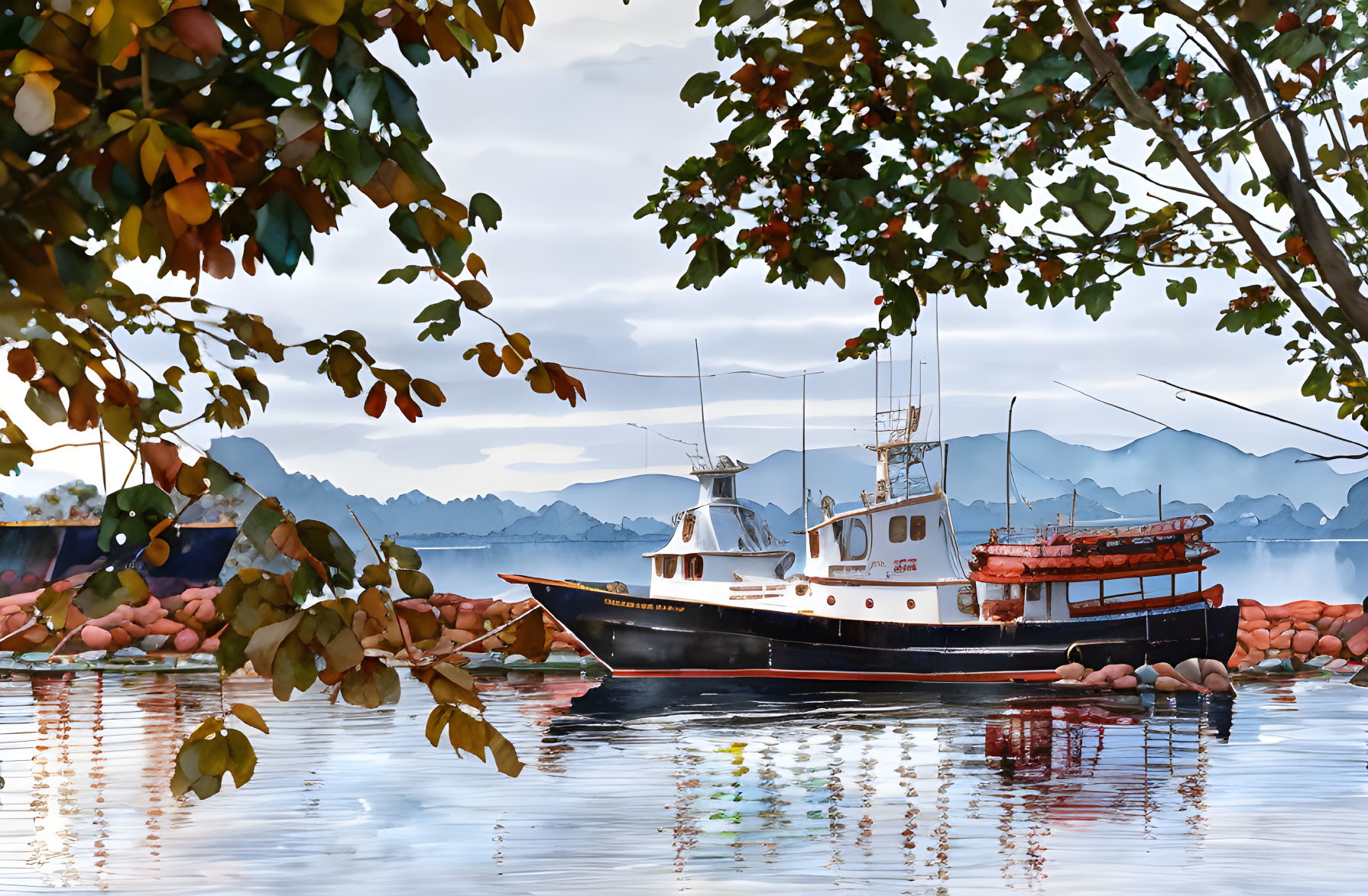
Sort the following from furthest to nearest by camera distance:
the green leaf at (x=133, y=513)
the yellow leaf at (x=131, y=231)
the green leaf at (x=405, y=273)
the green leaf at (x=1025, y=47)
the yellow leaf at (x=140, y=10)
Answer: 1. the green leaf at (x=1025, y=47)
2. the green leaf at (x=405, y=273)
3. the green leaf at (x=133, y=513)
4. the yellow leaf at (x=131, y=231)
5. the yellow leaf at (x=140, y=10)

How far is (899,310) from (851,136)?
25.4 inches

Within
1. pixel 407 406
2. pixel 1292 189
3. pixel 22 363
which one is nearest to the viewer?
pixel 407 406

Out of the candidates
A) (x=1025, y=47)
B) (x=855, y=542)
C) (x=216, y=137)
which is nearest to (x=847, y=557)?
(x=855, y=542)

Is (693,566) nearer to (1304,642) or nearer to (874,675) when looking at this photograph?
(874,675)

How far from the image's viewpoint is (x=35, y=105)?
4.50ft

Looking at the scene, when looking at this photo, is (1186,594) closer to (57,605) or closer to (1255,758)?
(1255,758)

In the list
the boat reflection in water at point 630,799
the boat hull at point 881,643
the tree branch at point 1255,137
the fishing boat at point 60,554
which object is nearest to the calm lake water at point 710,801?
the boat reflection in water at point 630,799

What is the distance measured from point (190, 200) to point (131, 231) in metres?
0.12

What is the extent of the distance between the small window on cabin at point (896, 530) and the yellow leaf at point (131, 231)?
809 inches

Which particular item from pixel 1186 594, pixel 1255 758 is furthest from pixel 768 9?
pixel 1186 594

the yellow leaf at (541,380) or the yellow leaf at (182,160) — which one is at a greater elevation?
the yellow leaf at (182,160)

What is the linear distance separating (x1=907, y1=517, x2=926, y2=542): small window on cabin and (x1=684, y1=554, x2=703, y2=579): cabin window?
4.09 m

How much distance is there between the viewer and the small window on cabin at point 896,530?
21391 millimetres

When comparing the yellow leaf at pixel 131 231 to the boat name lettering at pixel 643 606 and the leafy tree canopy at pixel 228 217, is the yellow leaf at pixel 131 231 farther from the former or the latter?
the boat name lettering at pixel 643 606
